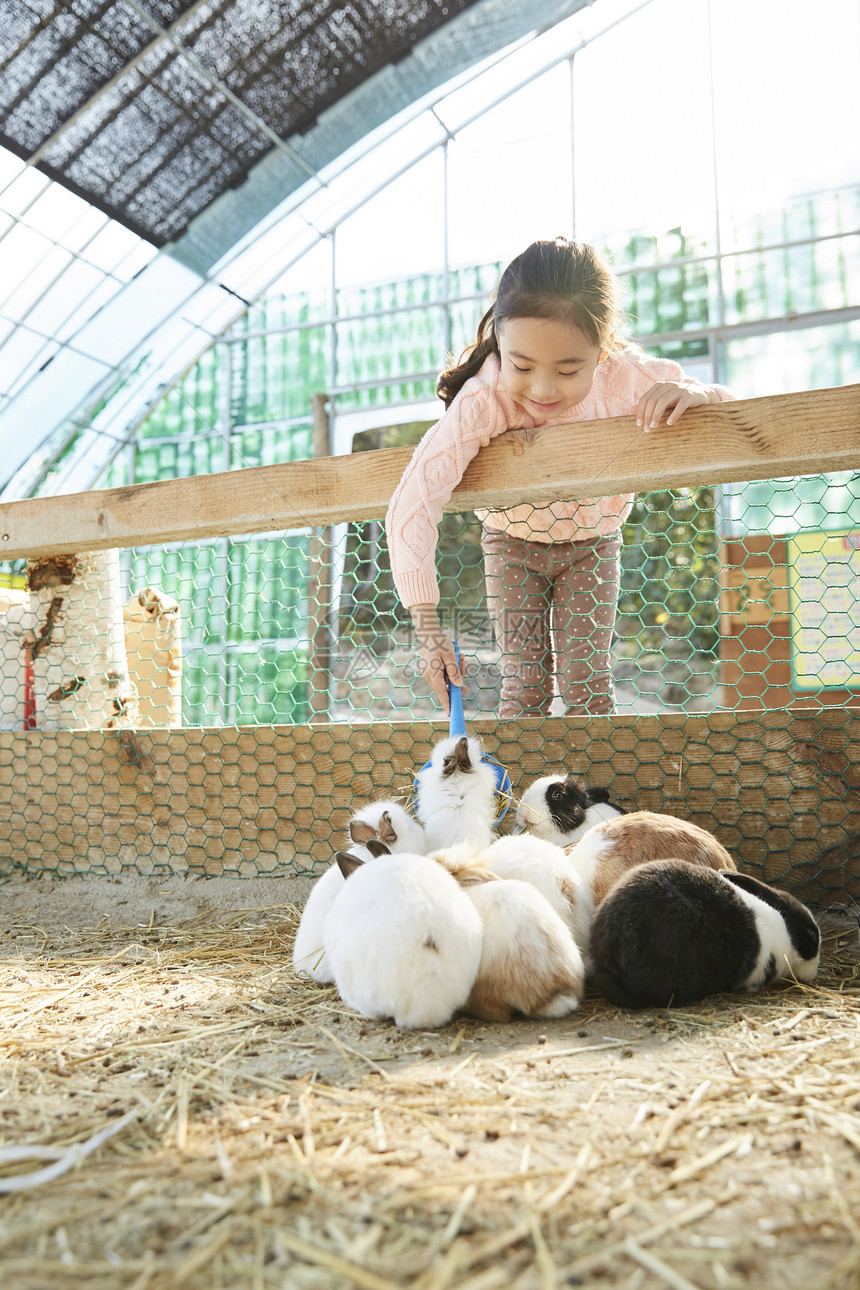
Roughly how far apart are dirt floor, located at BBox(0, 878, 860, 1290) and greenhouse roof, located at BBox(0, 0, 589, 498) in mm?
6135

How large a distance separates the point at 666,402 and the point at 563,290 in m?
0.31

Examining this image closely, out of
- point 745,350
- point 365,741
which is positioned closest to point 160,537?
point 365,741

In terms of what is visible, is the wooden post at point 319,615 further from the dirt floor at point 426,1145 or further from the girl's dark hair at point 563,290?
the dirt floor at point 426,1145

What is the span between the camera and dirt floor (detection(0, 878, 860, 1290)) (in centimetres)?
58

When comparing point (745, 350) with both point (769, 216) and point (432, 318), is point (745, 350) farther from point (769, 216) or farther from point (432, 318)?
point (432, 318)

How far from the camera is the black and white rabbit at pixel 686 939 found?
1.16 m

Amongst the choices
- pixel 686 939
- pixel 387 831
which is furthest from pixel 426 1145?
pixel 387 831

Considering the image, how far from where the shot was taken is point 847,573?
120 inches

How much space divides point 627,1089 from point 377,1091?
0.25 m

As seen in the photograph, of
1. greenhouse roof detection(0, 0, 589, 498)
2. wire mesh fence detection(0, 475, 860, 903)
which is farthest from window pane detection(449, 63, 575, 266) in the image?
wire mesh fence detection(0, 475, 860, 903)

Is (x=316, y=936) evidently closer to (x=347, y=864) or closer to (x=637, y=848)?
(x=347, y=864)

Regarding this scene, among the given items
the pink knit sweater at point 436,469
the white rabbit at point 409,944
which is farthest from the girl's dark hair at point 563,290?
the white rabbit at point 409,944

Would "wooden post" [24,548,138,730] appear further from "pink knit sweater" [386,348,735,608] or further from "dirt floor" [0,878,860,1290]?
"dirt floor" [0,878,860,1290]

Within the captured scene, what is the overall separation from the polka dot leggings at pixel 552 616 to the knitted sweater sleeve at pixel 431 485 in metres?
0.40
